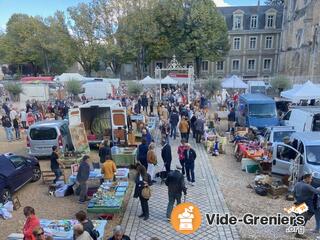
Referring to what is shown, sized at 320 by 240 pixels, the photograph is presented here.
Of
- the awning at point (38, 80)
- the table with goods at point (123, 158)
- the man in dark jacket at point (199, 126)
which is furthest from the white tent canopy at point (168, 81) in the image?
the table with goods at point (123, 158)

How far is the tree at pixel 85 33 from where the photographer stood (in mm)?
42281

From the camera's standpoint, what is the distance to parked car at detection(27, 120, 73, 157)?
1307 centimetres

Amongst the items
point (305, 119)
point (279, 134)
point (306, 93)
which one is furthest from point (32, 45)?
point (305, 119)

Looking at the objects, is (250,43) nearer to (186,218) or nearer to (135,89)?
(135,89)

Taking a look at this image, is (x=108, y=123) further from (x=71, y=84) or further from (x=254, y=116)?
(x=71, y=84)

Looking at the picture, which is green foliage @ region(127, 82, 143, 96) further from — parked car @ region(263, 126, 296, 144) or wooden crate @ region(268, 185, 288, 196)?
wooden crate @ region(268, 185, 288, 196)

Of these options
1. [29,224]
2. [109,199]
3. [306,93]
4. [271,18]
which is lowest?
[109,199]

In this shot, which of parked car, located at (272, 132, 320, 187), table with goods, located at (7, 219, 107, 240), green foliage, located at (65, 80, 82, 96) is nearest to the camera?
table with goods, located at (7, 219, 107, 240)

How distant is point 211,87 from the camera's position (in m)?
32.2

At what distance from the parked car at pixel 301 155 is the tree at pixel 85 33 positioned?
1435 inches

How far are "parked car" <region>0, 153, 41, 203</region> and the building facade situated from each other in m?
43.9

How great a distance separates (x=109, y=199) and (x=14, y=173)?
378 cm

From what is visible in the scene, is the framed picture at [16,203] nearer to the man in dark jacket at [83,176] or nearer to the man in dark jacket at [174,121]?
the man in dark jacket at [83,176]

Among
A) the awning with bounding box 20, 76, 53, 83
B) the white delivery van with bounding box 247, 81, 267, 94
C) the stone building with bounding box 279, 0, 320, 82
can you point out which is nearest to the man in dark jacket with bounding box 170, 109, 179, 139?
the white delivery van with bounding box 247, 81, 267, 94
